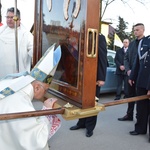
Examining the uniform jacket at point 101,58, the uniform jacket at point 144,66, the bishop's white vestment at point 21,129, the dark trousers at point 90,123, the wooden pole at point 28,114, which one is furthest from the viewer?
the dark trousers at point 90,123

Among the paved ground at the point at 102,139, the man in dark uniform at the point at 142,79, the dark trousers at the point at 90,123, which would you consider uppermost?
the man in dark uniform at the point at 142,79

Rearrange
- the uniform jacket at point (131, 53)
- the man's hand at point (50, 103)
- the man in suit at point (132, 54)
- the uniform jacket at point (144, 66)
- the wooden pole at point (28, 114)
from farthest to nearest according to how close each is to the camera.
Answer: the uniform jacket at point (131, 53)
the man in suit at point (132, 54)
the uniform jacket at point (144, 66)
the man's hand at point (50, 103)
the wooden pole at point (28, 114)

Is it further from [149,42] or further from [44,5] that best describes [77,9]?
[149,42]

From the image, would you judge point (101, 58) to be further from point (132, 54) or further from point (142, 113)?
point (132, 54)

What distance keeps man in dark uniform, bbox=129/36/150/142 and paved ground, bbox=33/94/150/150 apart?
184 mm

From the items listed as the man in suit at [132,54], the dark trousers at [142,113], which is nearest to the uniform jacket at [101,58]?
the dark trousers at [142,113]

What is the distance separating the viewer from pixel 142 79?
338 cm

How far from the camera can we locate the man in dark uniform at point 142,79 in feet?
10.9

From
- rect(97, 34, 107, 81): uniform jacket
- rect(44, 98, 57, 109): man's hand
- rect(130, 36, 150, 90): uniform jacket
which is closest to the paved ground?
rect(130, 36, 150, 90): uniform jacket

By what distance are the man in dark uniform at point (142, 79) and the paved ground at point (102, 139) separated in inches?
7.2

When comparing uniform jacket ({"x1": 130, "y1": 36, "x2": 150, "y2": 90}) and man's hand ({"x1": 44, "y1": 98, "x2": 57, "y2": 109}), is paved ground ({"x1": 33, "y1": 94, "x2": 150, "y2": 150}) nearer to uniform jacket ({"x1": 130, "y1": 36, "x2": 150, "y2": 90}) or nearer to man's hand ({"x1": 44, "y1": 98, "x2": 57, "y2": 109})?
uniform jacket ({"x1": 130, "y1": 36, "x2": 150, "y2": 90})

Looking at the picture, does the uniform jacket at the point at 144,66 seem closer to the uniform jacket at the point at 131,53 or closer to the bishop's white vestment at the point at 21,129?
the uniform jacket at the point at 131,53

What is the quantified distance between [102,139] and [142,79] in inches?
38.2

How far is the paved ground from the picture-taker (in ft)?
10.5
